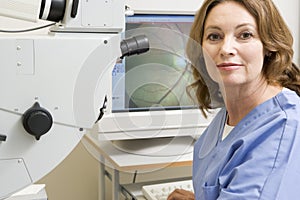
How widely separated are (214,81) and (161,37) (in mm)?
229

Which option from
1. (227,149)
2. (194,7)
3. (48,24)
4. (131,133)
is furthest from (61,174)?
(48,24)

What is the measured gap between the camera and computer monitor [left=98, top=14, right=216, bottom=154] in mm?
859

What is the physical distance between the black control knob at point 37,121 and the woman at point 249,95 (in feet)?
1.13

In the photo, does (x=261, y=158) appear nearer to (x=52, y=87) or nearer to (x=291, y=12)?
(x=52, y=87)

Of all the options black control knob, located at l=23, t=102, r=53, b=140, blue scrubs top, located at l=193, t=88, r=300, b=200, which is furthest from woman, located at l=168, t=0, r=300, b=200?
black control knob, located at l=23, t=102, r=53, b=140

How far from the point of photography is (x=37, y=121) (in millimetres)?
672

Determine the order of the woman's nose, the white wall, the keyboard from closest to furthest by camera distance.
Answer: the woman's nose → the keyboard → the white wall

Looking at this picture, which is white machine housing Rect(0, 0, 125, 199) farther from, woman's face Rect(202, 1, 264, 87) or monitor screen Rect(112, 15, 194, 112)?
woman's face Rect(202, 1, 264, 87)

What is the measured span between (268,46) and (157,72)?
29 centimetres

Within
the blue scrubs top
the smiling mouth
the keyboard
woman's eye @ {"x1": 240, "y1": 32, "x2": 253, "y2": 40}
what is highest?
woman's eye @ {"x1": 240, "y1": 32, "x2": 253, "y2": 40}

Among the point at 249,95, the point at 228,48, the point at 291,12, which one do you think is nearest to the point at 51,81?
the point at 228,48

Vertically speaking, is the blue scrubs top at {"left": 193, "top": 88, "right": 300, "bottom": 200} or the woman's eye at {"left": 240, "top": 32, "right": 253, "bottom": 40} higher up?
the woman's eye at {"left": 240, "top": 32, "right": 253, "bottom": 40}

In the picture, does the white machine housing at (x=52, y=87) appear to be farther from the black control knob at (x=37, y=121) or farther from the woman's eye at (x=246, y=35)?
the woman's eye at (x=246, y=35)

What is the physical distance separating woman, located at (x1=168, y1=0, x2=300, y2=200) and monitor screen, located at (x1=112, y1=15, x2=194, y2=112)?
0.04 meters
